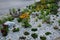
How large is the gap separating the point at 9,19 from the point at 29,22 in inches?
28.2

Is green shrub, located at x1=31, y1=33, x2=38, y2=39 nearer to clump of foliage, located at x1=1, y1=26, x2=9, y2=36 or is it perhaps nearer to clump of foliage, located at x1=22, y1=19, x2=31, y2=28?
clump of foliage, located at x1=22, y1=19, x2=31, y2=28

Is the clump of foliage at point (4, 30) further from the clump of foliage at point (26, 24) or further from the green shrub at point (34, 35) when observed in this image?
the green shrub at point (34, 35)

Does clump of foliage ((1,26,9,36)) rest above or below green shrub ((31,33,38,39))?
above

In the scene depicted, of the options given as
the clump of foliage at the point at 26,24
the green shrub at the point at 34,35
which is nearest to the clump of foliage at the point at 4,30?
the clump of foliage at the point at 26,24

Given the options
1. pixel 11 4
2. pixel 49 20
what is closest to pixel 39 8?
pixel 49 20

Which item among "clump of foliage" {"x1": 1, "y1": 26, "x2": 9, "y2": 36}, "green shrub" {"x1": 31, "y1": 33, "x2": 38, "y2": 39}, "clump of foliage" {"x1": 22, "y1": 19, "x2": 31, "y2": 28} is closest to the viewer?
"green shrub" {"x1": 31, "y1": 33, "x2": 38, "y2": 39}

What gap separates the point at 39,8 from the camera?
6996 mm

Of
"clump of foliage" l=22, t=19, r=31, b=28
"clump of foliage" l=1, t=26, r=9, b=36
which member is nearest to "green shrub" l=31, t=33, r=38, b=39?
"clump of foliage" l=22, t=19, r=31, b=28

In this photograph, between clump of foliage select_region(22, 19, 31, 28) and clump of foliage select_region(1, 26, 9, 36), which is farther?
clump of foliage select_region(22, 19, 31, 28)

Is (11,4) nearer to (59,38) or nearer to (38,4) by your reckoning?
(38,4)

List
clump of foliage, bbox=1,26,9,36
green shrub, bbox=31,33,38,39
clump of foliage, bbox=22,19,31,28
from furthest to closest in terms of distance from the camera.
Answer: clump of foliage, bbox=22,19,31,28 < clump of foliage, bbox=1,26,9,36 < green shrub, bbox=31,33,38,39

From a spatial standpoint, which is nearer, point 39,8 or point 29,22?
point 29,22

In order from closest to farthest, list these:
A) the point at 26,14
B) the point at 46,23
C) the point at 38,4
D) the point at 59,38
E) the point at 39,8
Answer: the point at 59,38 < the point at 46,23 < the point at 26,14 < the point at 39,8 < the point at 38,4

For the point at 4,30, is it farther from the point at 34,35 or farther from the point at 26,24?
the point at 34,35
